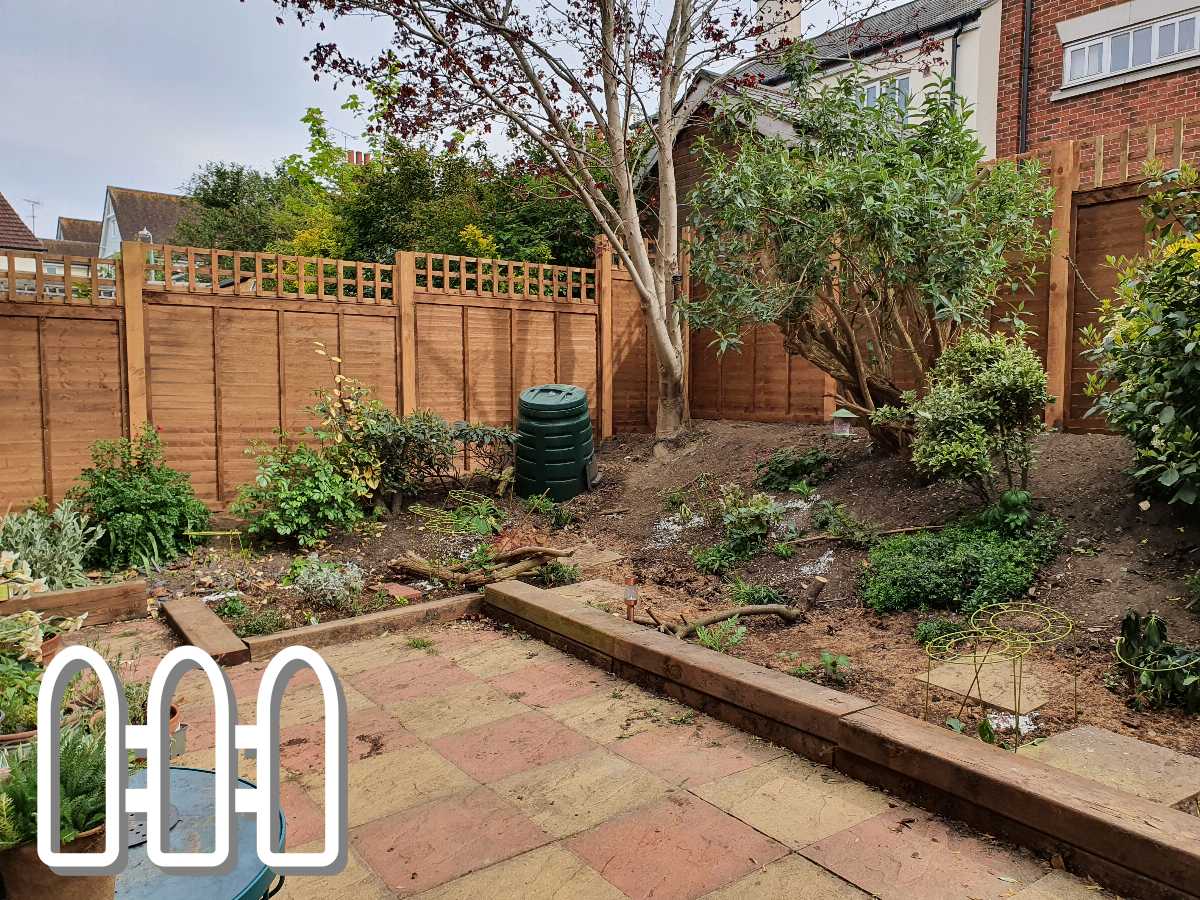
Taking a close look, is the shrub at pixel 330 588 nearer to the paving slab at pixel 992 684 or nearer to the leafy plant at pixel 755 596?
the leafy plant at pixel 755 596

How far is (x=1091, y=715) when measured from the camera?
10.6 ft

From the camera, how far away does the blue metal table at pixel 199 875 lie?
137 cm

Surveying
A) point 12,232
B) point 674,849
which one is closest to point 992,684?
point 674,849

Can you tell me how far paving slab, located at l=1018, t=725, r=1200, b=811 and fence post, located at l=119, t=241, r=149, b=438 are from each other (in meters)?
6.79

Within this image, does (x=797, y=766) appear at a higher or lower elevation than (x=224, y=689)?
lower

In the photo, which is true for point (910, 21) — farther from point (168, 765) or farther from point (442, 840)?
point (168, 765)

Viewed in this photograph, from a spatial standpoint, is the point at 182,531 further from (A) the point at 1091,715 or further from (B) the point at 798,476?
(A) the point at 1091,715

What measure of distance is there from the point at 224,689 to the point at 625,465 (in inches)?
308

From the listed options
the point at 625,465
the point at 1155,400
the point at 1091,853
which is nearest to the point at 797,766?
the point at 1091,853

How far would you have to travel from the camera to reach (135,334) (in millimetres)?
6906

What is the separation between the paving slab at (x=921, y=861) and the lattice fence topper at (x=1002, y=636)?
108cm

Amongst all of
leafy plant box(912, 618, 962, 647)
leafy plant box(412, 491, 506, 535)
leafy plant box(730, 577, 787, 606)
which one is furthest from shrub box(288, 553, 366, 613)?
leafy plant box(912, 618, 962, 647)

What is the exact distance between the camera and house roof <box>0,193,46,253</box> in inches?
715

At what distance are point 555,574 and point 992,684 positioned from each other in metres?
2.91
